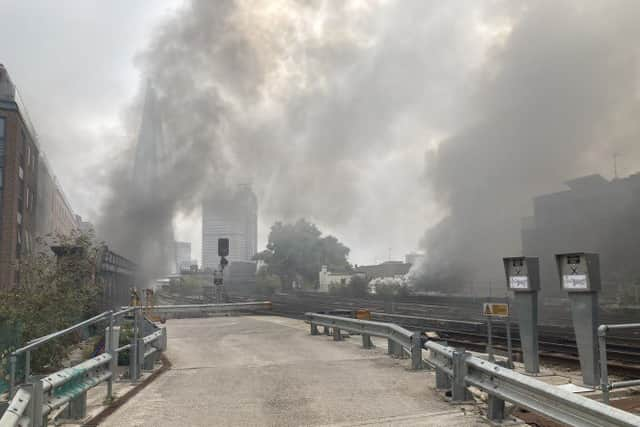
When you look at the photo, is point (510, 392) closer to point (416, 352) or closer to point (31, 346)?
point (416, 352)

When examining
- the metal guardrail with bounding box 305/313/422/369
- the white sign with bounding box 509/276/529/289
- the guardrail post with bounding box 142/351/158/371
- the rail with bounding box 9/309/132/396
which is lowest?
the guardrail post with bounding box 142/351/158/371

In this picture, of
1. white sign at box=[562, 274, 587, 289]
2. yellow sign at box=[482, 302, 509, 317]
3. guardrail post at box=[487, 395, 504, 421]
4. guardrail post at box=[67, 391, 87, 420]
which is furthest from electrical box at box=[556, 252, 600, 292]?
guardrail post at box=[67, 391, 87, 420]

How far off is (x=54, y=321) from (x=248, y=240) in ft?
217

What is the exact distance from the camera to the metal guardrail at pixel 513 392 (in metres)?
3.78

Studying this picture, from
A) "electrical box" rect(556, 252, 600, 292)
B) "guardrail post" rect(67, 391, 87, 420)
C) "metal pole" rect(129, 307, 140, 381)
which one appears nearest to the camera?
"guardrail post" rect(67, 391, 87, 420)

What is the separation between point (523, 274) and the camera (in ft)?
30.1

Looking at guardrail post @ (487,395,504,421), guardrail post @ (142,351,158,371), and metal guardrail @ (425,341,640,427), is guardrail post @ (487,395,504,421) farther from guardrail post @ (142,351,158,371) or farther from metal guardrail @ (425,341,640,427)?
guardrail post @ (142,351,158,371)

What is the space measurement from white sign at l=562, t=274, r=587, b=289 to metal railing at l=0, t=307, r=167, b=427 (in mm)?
5946

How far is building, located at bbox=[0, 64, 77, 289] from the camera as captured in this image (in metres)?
33.8

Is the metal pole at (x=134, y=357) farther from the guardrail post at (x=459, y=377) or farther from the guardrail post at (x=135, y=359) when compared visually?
the guardrail post at (x=459, y=377)

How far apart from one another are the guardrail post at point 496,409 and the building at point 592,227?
33409 millimetres

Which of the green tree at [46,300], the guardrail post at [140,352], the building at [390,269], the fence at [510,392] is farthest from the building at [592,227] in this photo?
the building at [390,269]

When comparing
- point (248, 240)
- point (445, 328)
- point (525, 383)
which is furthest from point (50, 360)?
point (248, 240)

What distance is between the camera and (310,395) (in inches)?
268
